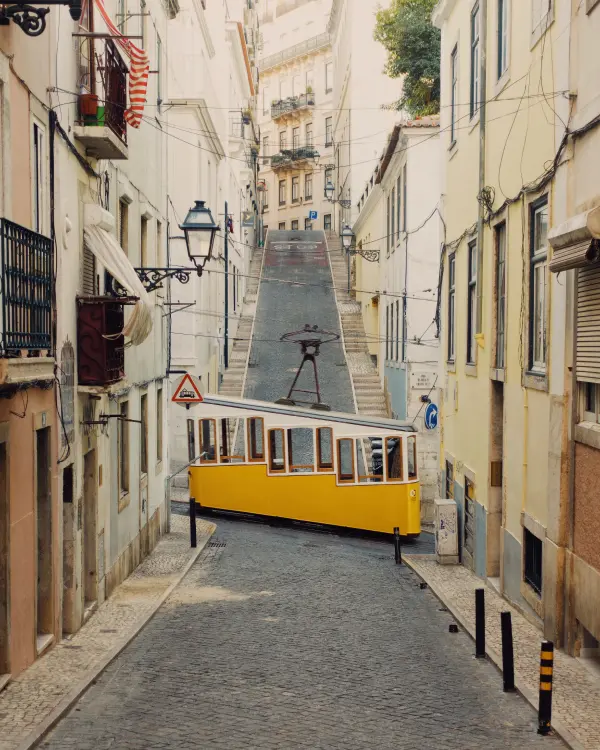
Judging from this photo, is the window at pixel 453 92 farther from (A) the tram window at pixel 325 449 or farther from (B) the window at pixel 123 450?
(B) the window at pixel 123 450

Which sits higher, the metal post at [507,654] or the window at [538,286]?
the window at [538,286]

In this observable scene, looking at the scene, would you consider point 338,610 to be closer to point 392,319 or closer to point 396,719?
point 396,719

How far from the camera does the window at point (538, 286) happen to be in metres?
12.8

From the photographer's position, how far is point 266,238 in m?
71.0

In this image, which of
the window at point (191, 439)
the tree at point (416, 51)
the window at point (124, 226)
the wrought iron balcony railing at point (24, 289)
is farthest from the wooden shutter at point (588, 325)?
the tree at point (416, 51)

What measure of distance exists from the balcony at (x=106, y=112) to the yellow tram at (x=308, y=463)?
9824mm

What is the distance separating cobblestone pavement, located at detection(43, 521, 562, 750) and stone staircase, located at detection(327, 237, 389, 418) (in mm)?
19517

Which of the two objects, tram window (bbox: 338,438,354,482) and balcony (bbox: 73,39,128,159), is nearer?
balcony (bbox: 73,39,128,159)

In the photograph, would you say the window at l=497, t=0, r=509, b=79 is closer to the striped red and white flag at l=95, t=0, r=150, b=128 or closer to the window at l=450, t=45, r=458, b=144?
the window at l=450, t=45, r=458, b=144

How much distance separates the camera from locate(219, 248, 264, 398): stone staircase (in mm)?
38272

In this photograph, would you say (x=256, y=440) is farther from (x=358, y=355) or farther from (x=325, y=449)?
(x=358, y=355)

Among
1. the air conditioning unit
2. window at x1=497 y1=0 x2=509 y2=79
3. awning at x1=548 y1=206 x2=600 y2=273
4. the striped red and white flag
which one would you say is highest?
window at x1=497 y1=0 x2=509 y2=79

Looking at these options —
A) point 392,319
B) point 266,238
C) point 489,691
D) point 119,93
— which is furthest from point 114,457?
point 266,238

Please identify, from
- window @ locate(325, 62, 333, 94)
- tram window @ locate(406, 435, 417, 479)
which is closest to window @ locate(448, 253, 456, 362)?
tram window @ locate(406, 435, 417, 479)
